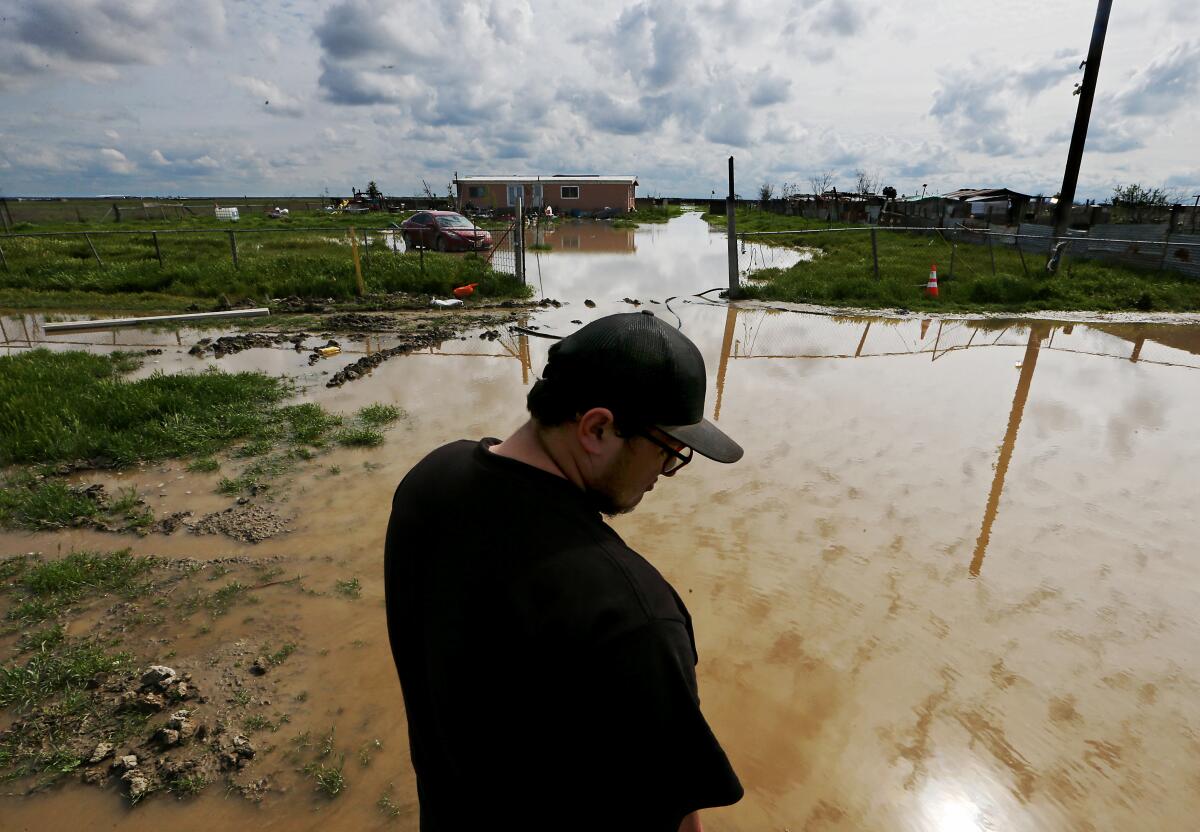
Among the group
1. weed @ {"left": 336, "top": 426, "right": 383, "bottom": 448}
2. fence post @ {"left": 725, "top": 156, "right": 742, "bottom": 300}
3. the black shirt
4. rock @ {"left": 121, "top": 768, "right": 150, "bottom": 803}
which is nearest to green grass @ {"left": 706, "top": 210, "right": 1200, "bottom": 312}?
fence post @ {"left": 725, "top": 156, "right": 742, "bottom": 300}

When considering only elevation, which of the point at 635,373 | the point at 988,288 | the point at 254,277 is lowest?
the point at 988,288

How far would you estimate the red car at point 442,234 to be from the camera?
19.7m

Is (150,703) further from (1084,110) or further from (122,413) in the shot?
(1084,110)

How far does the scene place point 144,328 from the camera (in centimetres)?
1124

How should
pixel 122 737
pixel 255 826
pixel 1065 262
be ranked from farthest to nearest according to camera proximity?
pixel 1065 262 → pixel 122 737 → pixel 255 826

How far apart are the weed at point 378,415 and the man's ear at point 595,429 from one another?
568cm

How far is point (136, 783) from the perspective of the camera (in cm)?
259

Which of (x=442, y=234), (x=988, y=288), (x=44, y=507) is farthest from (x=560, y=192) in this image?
(x=44, y=507)

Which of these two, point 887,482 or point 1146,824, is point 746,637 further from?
point 887,482

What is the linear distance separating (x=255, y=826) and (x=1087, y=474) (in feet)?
21.6

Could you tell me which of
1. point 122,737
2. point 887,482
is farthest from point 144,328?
point 887,482

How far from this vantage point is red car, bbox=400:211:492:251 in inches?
776

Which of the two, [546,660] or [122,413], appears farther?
[122,413]

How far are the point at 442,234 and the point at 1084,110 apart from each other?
60.6 ft
